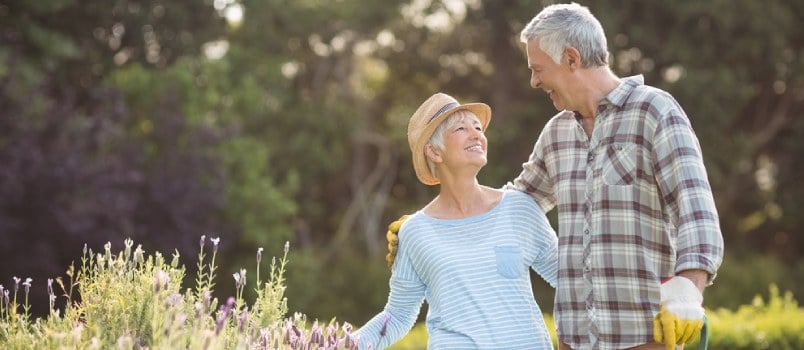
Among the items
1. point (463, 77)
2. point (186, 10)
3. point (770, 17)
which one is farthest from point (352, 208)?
point (770, 17)

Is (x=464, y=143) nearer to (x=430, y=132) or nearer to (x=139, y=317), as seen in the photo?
(x=430, y=132)

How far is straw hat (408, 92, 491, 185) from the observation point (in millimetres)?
3758

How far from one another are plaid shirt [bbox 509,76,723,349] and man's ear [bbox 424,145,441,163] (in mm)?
478

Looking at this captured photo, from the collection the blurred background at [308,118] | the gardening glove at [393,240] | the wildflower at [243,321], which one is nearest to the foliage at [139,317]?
the wildflower at [243,321]

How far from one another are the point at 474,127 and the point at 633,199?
712mm

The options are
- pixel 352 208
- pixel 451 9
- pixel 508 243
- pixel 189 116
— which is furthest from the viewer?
pixel 352 208

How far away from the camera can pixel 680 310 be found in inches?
113

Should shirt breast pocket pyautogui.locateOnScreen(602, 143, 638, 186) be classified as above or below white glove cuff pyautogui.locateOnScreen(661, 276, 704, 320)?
above

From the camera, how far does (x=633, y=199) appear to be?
330 centimetres

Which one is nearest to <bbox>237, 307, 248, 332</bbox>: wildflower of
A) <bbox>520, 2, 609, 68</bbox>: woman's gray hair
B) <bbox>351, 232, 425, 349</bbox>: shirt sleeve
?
<bbox>351, 232, 425, 349</bbox>: shirt sleeve

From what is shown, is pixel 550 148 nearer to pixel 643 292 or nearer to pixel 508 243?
pixel 508 243

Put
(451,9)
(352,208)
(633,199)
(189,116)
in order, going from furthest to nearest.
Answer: (352,208)
(451,9)
(189,116)
(633,199)

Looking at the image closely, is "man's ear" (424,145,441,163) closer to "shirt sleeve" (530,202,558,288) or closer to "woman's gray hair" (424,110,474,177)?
"woman's gray hair" (424,110,474,177)

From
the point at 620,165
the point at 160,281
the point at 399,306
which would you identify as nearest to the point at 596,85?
the point at 620,165
